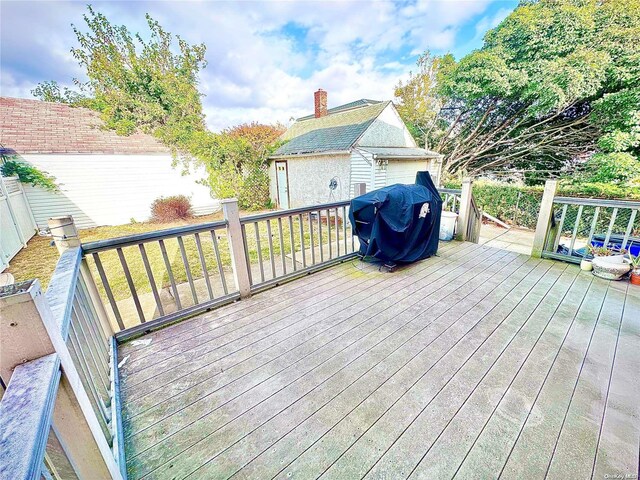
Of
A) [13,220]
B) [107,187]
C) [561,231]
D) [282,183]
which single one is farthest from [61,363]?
[282,183]

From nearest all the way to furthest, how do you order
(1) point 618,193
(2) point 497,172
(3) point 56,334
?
(3) point 56,334 < (1) point 618,193 < (2) point 497,172

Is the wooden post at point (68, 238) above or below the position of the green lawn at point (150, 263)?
above

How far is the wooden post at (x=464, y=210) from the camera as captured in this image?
4570 millimetres

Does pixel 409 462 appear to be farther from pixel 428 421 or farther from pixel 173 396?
pixel 173 396

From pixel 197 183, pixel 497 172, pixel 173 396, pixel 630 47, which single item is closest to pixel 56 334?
pixel 173 396

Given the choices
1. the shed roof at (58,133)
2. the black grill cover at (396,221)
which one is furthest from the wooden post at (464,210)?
the shed roof at (58,133)

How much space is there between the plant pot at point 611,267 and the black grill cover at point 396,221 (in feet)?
6.42

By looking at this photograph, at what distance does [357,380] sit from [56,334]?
5.52 ft

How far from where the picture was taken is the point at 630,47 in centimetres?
745

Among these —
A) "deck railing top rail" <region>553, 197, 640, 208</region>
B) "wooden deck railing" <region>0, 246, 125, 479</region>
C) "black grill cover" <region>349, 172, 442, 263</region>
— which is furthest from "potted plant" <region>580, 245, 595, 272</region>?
"wooden deck railing" <region>0, 246, 125, 479</region>

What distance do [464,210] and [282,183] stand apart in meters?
7.94

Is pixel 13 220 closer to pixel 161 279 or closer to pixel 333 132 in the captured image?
pixel 161 279

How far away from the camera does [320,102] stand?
480 inches

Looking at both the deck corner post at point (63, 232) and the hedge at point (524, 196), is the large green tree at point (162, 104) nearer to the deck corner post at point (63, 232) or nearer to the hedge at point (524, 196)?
the deck corner post at point (63, 232)
